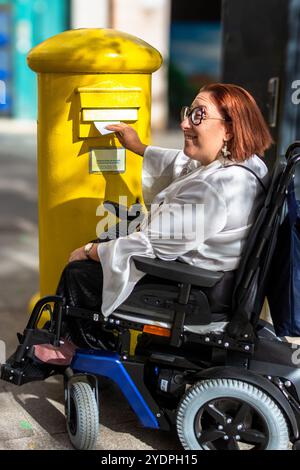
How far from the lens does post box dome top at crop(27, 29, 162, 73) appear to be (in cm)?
334

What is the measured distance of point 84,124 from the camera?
135 inches

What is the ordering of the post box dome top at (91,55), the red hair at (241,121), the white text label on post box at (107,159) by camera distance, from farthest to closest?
the white text label on post box at (107,159), the post box dome top at (91,55), the red hair at (241,121)

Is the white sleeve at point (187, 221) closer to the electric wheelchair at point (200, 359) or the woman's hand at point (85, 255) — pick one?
the electric wheelchair at point (200, 359)

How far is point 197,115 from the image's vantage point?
286cm

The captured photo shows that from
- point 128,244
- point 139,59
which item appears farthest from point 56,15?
point 128,244

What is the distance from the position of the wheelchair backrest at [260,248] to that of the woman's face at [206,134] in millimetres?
258

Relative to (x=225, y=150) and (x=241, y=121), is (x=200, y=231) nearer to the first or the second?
(x=225, y=150)

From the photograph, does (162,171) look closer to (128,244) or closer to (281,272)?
(128,244)

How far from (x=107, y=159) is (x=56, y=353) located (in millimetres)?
1008

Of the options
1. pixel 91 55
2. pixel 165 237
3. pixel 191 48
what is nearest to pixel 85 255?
pixel 165 237

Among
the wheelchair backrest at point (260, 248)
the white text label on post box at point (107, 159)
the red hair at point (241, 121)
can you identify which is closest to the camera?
the wheelchair backrest at point (260, 248)

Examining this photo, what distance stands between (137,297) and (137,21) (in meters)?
9.67

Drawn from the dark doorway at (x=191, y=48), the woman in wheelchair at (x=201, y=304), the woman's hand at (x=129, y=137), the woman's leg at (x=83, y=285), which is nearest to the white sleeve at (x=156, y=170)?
the woman's hand at (x=129, y=137)

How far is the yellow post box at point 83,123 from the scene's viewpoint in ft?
11.1
